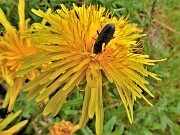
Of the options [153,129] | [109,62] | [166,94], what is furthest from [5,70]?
[166,94]

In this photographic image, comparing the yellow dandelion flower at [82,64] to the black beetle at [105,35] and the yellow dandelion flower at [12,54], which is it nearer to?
the black beetle at [105,35]

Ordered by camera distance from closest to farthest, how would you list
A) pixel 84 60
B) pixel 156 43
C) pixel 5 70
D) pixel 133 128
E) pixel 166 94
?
pixel 84 60
pixel 5 70
pixel 133 128
pixel 166 94
pixel 156 43

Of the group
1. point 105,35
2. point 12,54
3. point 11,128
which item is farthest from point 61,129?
point 105,35

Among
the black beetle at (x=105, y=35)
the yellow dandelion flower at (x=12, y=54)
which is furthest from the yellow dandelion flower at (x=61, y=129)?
the black beetle at (x=105, y=35)

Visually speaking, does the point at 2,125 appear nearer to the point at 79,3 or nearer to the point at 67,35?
the point at 67,35

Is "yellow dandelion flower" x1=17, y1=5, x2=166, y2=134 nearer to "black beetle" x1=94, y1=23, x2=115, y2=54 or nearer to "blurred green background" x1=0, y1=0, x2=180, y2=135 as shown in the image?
"black beetle" x1=94, y1=23, x2=115, y2=54

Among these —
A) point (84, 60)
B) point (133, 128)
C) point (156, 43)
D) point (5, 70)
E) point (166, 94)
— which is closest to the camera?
point (84, 60)

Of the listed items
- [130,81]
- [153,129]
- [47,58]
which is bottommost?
[153,129]

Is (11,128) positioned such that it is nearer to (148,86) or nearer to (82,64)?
(82,64)
